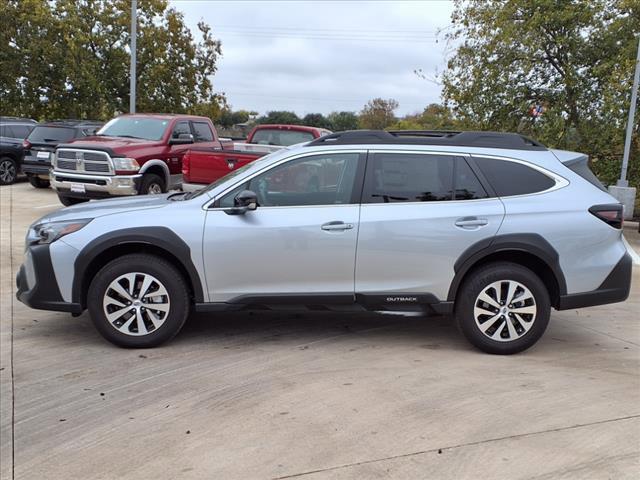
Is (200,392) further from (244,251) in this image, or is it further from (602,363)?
(602,363)

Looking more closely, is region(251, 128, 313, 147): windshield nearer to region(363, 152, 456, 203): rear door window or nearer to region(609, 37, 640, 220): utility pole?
region(609, 37, 640, 220): utility pole

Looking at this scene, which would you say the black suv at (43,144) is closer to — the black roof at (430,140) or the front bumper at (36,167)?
the front bumper at (36,167)

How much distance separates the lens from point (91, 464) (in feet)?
10.8

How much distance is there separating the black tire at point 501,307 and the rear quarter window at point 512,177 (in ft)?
2.02

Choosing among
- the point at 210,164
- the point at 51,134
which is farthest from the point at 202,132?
the point at 51,134

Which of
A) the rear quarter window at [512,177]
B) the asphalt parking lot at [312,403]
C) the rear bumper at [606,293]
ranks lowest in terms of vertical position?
the asphalt parking lot at [312,403]

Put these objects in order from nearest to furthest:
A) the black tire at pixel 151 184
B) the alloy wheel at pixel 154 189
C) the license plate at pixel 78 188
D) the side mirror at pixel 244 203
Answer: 1. the side mirror at pixel 244 203
2. the license plate at pixel 78 188
3. the black tire at pixel 151 184
4. the alloy wheel at pixel 154 189

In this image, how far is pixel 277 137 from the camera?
42.4 ft

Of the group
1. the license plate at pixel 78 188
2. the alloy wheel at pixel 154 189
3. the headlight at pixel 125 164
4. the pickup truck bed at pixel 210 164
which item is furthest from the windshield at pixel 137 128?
the pickup truck bed at pixel 210 164

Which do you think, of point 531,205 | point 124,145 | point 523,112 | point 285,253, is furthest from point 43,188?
point 531,205

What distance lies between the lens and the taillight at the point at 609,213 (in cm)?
499

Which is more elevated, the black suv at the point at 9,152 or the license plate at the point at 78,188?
the black suv at the point at 9,152

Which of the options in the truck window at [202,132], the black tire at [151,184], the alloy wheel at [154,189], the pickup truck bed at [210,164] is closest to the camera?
the pickup truck bed at [210,164]

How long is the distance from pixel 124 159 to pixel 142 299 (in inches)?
265
